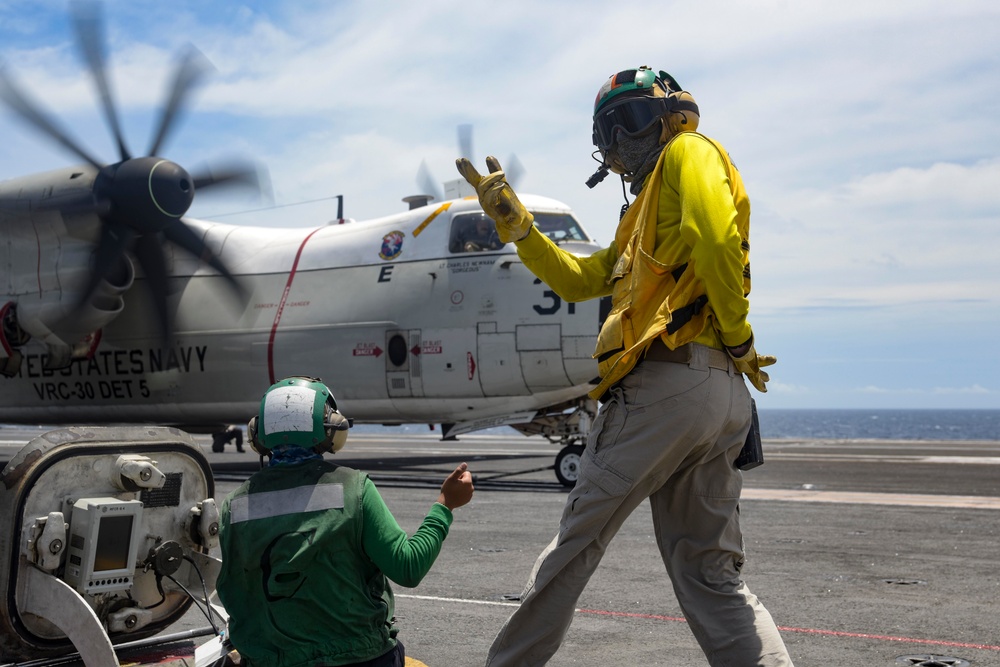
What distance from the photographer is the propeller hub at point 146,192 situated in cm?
1419

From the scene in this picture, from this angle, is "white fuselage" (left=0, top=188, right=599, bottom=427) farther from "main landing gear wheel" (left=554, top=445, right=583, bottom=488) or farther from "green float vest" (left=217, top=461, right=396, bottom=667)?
"green float vest" (left=217, top=461, right=396, bottom=667)

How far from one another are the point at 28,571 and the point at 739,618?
2528mm

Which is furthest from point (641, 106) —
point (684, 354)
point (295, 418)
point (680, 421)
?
point (295, 418)

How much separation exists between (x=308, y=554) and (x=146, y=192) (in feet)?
41.1

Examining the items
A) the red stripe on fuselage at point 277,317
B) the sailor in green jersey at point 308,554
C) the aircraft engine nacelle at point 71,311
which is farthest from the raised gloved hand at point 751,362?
the aircraft engine nacelle at point 71,311

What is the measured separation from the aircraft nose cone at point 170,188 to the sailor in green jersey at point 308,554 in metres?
12.2

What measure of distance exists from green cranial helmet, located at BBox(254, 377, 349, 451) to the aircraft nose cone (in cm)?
1216

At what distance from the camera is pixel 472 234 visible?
573 inches

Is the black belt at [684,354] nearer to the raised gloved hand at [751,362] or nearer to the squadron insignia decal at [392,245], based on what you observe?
the raised gloved hand at [751,362]

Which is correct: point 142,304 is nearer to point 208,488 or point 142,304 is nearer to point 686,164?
point 208,488

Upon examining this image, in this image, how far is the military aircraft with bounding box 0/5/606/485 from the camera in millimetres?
14078

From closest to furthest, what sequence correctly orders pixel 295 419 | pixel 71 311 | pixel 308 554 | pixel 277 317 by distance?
pixel 308 554 → pixel 295 419 → pixel 71 311 → pixel 277 317

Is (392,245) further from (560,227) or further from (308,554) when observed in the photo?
(308,554)

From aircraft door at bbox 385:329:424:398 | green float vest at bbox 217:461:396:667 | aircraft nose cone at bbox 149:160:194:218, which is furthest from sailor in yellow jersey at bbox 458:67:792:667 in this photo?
aircraft nose cone at bbox 149:160:194:218
